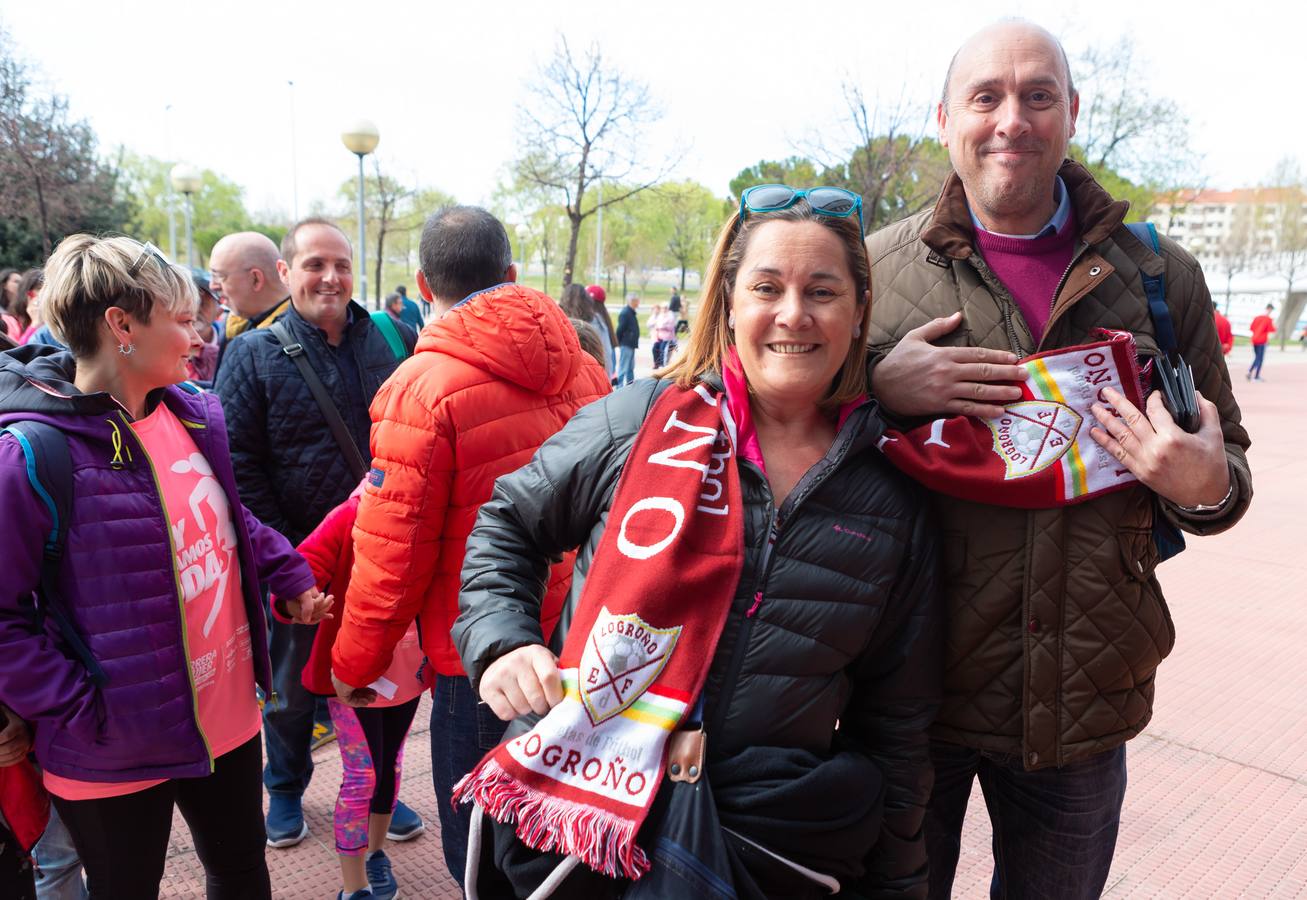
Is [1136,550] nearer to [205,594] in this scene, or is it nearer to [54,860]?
[205,594]

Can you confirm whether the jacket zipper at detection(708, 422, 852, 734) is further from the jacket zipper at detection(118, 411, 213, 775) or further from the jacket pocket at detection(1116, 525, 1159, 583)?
the jacket zipper at detection(118, 411, 213, 775)

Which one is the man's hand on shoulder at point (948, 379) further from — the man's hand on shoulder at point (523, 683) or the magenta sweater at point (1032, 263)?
the man's hand on shoulder at point (523, 683)

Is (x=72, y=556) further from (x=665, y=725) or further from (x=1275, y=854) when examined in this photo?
(x=1275, y=854)

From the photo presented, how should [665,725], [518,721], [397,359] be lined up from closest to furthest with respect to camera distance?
[665,725] < [518,721] < [397,359]

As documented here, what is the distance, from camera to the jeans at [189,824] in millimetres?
2088

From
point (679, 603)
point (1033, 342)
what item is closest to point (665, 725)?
point (679, 603)

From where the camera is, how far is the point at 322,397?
3.39m

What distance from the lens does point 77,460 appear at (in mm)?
1991

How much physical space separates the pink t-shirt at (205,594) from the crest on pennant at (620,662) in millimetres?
1198

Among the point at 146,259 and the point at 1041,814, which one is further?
the point at 146,259

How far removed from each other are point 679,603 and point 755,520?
206mm

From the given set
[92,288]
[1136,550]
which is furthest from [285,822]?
[1136,550]

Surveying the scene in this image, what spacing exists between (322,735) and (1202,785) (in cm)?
386

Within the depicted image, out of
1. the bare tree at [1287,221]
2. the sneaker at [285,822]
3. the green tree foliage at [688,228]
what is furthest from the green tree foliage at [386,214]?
the bare tree at [1287,221]
